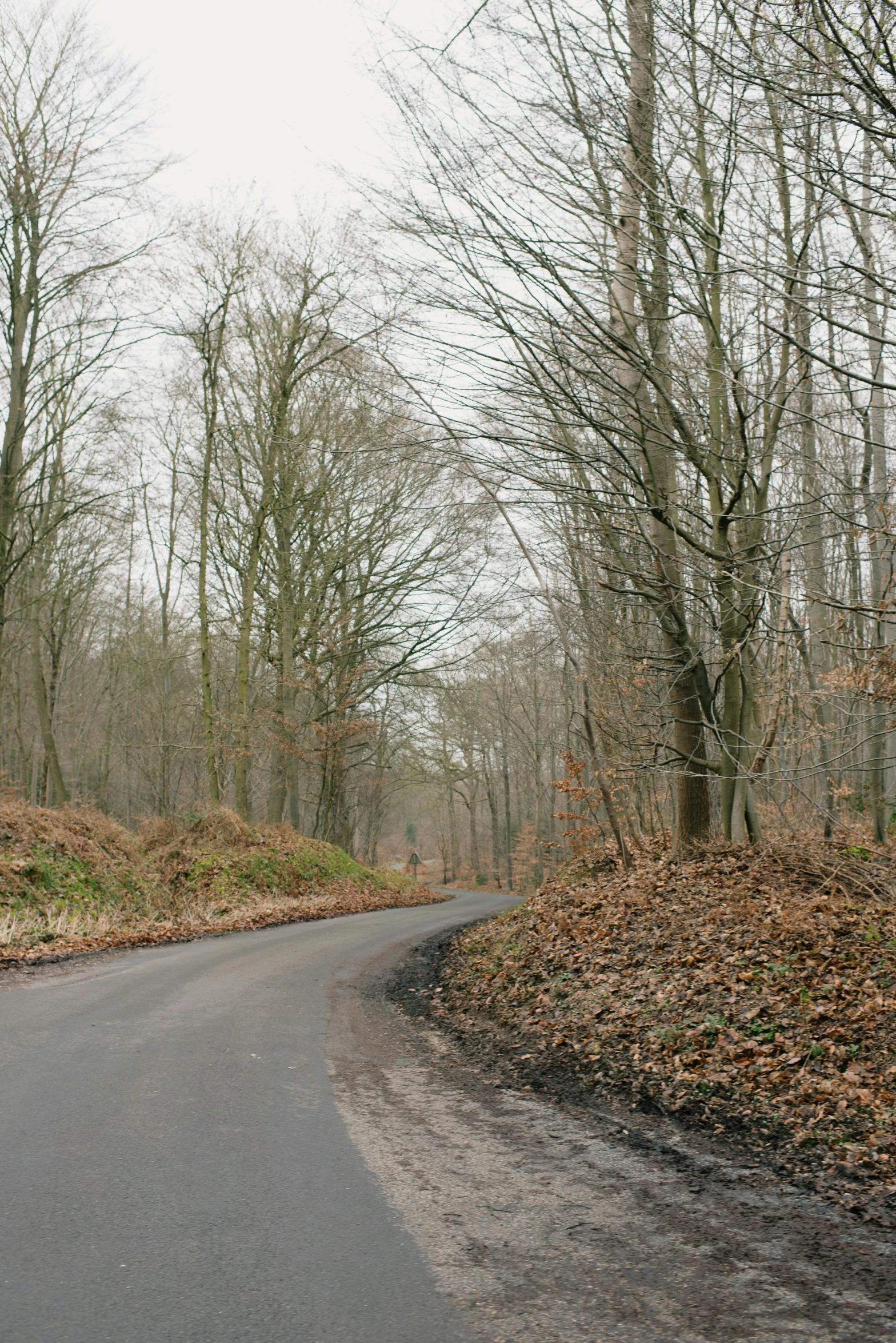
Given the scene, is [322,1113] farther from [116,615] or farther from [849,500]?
[116,615]

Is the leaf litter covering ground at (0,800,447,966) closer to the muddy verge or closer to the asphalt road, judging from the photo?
the asphalt road

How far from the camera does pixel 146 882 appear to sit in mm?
16922

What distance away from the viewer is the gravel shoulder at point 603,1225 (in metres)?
3.00

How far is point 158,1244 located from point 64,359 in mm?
20271

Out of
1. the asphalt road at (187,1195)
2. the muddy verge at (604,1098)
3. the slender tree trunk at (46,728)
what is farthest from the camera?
the slender tree trunk at (46,728)

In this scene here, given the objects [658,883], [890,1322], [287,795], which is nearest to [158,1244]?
[890,1322]

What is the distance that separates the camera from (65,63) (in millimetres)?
16797

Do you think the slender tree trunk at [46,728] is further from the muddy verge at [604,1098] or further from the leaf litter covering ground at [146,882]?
the muddy verge at [604,1098]

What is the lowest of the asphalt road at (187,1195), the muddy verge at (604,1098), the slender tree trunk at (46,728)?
the muddy verge at (604,1098)

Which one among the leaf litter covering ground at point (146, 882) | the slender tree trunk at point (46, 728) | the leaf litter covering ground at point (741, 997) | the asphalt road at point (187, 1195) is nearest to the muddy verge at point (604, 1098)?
the leaf litter covering ground at point (741, 997)

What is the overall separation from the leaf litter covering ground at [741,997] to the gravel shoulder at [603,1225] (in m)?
0.38

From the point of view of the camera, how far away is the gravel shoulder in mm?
2998

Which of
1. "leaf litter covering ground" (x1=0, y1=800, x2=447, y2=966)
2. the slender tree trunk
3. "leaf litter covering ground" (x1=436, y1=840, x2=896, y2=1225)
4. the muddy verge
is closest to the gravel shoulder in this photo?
the muddy verge

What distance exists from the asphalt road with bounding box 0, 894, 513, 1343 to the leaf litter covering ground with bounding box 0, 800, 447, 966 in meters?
4.77
